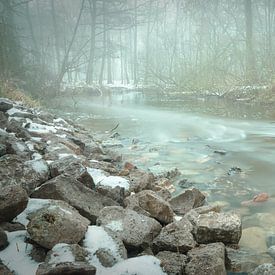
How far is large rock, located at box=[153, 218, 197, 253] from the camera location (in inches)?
117

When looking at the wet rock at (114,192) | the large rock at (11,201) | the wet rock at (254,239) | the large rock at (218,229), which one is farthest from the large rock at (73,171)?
the wet rock at (254,239)

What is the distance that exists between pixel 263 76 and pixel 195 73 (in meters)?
5.81

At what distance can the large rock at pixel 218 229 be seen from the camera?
10.4ft

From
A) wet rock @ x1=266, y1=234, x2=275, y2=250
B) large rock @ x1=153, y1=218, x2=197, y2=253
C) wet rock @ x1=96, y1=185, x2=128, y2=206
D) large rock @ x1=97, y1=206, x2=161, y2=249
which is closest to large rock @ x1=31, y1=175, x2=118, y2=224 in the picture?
large rock @ x1=97, y1=206, x2=161, y2=249

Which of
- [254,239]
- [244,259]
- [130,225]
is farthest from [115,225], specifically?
[254,239]

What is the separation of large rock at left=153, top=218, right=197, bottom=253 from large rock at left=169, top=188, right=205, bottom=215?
920 millimetres

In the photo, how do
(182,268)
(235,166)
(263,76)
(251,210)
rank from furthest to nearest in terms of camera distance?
(263,76) → (235,166) → (251,210) → (182,268)

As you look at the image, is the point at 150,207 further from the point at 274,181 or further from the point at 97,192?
the point at 274,181

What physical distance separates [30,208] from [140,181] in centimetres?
160

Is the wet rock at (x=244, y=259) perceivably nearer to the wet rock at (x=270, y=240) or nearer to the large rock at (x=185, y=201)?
the wet rock at (x=270, y=240)

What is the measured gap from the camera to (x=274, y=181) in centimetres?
520

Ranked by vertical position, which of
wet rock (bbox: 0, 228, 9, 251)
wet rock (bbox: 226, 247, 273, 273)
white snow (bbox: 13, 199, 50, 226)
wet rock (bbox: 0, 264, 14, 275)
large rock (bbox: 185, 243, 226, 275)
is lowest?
wet rock (bbox: 226, 247, 273, 273)

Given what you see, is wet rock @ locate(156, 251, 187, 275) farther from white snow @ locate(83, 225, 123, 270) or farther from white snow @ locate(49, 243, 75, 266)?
white snow @ locate(49, 243, 75, 266)

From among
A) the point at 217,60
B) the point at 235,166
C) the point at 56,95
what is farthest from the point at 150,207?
the point at 217,60
